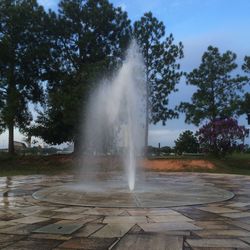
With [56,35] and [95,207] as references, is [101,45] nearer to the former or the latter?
[56,35]

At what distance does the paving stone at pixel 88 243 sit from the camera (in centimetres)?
700

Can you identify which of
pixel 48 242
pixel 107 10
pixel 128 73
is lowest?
pixel 48 242

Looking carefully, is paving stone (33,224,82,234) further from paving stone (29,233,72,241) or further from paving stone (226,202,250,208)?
paving stone (226,202,250,208)

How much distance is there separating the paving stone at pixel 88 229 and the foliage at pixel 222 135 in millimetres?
24527

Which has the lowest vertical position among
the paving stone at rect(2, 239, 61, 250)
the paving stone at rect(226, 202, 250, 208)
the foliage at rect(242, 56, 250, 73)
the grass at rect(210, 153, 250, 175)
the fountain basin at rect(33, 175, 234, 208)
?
the paving stone at rect(2, 239, 61, 250)

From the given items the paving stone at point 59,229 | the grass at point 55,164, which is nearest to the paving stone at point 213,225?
the paving stone at point 59,229

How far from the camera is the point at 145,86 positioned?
1219 inches

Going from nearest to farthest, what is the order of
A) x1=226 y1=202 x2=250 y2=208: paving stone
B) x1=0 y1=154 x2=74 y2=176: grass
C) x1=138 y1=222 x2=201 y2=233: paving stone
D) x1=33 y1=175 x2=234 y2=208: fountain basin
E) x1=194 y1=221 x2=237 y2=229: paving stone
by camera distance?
x1=138 y1=222 x2=201 y2=233: paving stone → x1=194 y1=221 x2=237 y2=229: paving stone → x1=226 y1=202 x2=250 y2=208: paving stone → x1=33 y1=175 x2=234 y2=208: fountain basin → x1=0 y1=154 x2=74 y2=176: grass

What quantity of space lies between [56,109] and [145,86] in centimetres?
665

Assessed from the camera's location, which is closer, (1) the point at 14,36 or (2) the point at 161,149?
(1) the point at 14,36

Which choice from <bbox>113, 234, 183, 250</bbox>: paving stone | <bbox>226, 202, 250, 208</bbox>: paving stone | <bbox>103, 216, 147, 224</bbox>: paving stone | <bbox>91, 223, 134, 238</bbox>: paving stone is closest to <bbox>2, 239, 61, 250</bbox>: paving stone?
<bbox>91, 223, 134, 238</bbox>: paving stone

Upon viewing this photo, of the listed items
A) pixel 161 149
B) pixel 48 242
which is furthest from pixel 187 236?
pixel 161 149

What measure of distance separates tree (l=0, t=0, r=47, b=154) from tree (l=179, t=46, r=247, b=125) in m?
11.9

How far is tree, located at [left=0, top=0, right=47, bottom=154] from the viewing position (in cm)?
3494
